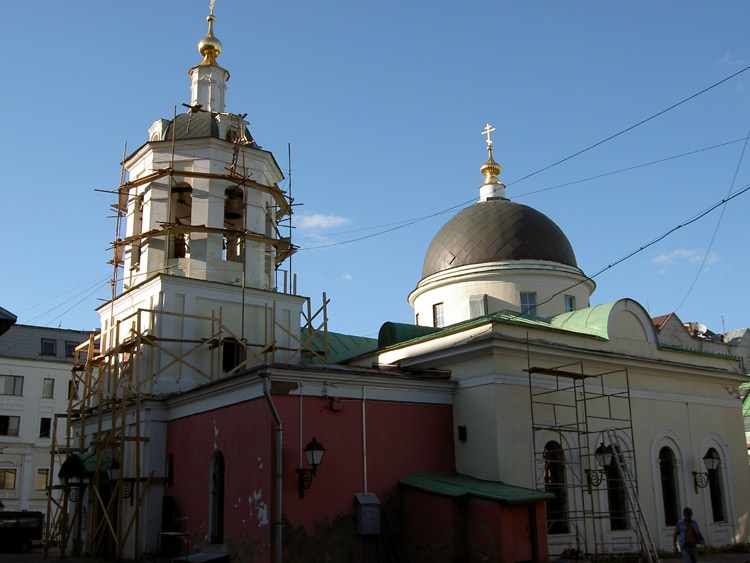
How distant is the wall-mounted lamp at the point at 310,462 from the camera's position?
14328 mm

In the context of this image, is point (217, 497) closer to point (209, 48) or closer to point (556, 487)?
point (556, 487)

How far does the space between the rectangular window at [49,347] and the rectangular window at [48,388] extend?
4.91 feet

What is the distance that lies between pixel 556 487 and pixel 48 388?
30.8m

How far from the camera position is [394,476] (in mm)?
15836

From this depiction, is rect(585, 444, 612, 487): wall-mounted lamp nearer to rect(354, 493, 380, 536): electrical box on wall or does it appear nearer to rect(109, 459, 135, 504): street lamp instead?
rect(354, 493, 380, 536): electrical box on wall

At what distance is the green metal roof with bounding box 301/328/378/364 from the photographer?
78.7ft

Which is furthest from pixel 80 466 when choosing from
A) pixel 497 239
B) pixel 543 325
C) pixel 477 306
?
pixel 497 239

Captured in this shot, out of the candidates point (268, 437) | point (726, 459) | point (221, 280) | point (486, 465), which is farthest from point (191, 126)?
point (726, 459)

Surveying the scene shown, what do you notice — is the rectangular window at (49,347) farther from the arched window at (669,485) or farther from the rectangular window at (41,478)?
the arched window at (669,485)

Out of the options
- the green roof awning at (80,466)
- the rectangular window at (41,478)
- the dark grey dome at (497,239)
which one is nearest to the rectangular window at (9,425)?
the rectangular window at (41,478)

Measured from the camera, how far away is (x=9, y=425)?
38469 mm

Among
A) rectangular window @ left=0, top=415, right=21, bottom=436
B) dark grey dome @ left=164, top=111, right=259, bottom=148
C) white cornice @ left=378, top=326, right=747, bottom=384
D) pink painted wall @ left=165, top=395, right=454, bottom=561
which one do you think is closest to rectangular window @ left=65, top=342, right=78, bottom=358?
rectangular window @ left=0, top=415, right=21, bottom=436

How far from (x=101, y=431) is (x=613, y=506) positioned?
40.8 ft

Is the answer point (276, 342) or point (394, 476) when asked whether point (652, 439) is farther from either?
point (276, 342)
